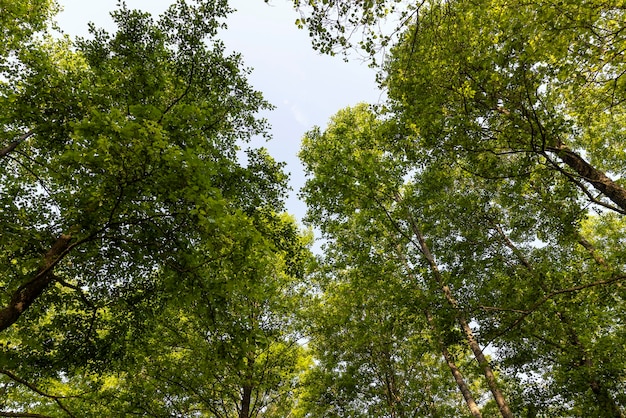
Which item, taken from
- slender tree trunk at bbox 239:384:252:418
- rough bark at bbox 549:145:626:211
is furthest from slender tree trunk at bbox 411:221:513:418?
slender tree trunk at bbox 239:384:252:418

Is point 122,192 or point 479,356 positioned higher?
point 122,192

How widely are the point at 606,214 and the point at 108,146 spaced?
2120 centimetres

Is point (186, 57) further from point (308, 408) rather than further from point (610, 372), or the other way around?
point (610, 372)

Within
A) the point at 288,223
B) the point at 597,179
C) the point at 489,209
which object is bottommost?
the point at 597,179

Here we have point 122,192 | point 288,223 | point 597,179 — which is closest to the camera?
point 122,192

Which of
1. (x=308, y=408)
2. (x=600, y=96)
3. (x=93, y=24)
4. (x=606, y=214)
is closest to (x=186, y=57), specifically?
(x=93, y=24)

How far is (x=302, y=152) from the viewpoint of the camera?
17625mm

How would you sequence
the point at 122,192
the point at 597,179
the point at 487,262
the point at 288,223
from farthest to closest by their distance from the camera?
the point at 487,262 → the point at 288,223 → the point at 597,179 → the point at 122,192

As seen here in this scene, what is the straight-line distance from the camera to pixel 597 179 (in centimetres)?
725

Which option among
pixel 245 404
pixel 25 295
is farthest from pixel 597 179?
pixel 25 295

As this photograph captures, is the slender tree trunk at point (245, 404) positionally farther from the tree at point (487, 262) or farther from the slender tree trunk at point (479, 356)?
the slender tree trunk at point (479, 356)

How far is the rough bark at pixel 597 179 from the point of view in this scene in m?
6.77

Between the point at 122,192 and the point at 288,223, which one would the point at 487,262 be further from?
the point at 122,192

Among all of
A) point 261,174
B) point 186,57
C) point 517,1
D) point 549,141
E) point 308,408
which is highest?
point 186,57
